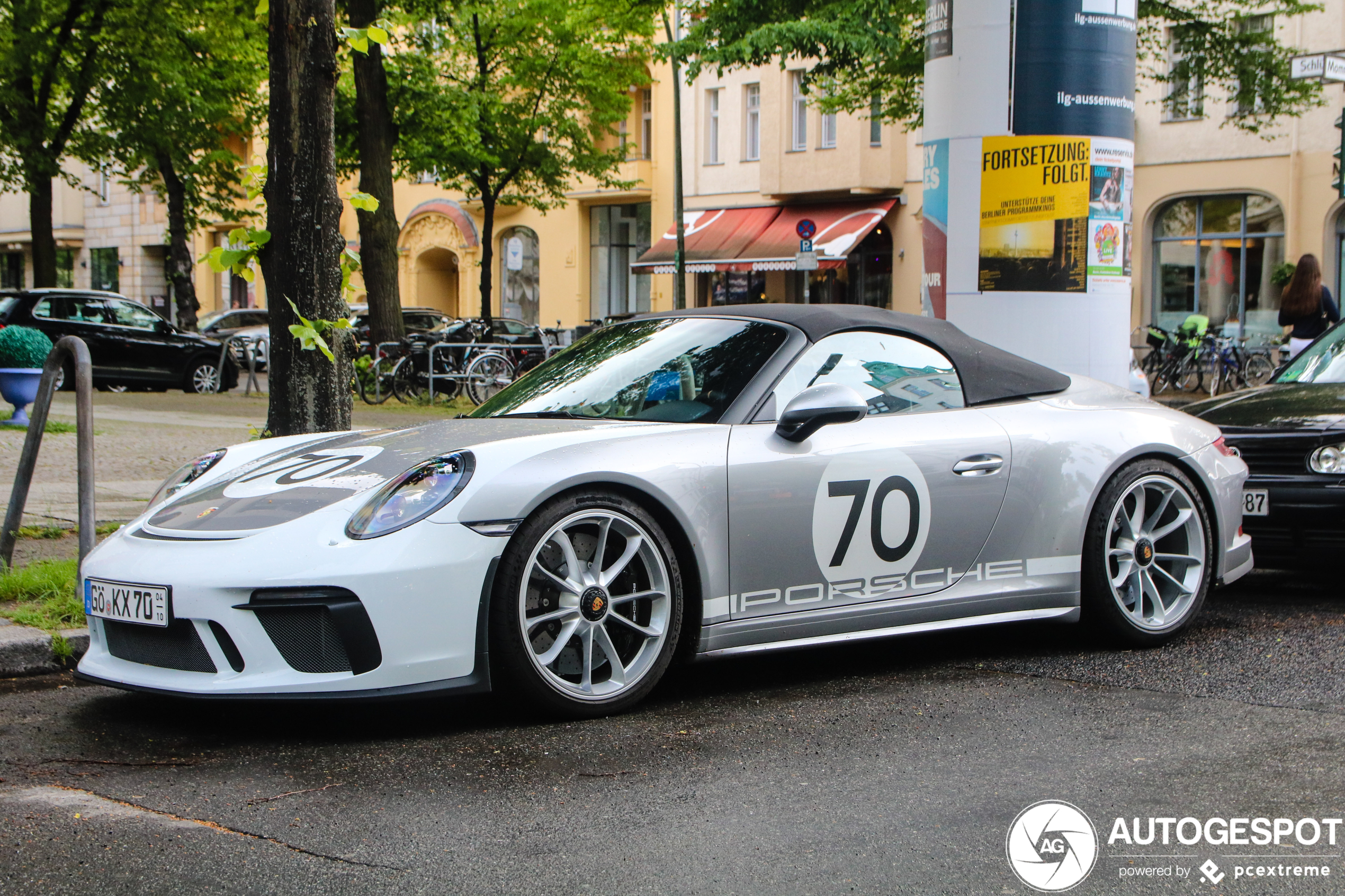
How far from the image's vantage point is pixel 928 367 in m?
5.32

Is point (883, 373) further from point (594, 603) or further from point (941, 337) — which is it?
point (594, 603)

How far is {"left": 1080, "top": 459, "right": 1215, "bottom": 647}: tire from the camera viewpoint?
17.7 feet

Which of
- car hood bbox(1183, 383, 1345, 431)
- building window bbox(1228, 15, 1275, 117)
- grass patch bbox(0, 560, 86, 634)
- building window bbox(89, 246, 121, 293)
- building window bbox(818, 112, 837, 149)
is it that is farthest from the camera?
building window bbox(89, 246, 121, 293)

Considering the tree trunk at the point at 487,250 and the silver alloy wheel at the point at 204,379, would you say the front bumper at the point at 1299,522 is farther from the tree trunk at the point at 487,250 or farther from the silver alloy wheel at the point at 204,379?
the tree trunk at the point at 487,250

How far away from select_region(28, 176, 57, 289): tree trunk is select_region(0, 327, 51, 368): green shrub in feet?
34.3

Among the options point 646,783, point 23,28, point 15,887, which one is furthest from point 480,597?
point 23,28

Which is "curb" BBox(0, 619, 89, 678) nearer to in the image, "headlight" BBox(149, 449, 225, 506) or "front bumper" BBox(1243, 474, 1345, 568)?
"headlight" BBox(149, 449, 225, 506)

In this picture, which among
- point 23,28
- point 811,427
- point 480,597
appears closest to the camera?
point 480,597

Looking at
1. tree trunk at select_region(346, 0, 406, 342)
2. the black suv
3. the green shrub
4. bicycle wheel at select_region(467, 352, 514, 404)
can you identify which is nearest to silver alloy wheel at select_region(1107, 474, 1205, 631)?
the green shrub

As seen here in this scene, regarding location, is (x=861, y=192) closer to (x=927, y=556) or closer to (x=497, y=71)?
(x=497, y=71)

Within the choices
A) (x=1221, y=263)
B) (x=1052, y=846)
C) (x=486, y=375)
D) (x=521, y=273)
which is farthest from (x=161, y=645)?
(x=521, y=273)

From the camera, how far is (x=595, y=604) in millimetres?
4340

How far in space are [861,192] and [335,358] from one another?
28.7m

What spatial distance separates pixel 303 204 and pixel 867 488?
326cm
